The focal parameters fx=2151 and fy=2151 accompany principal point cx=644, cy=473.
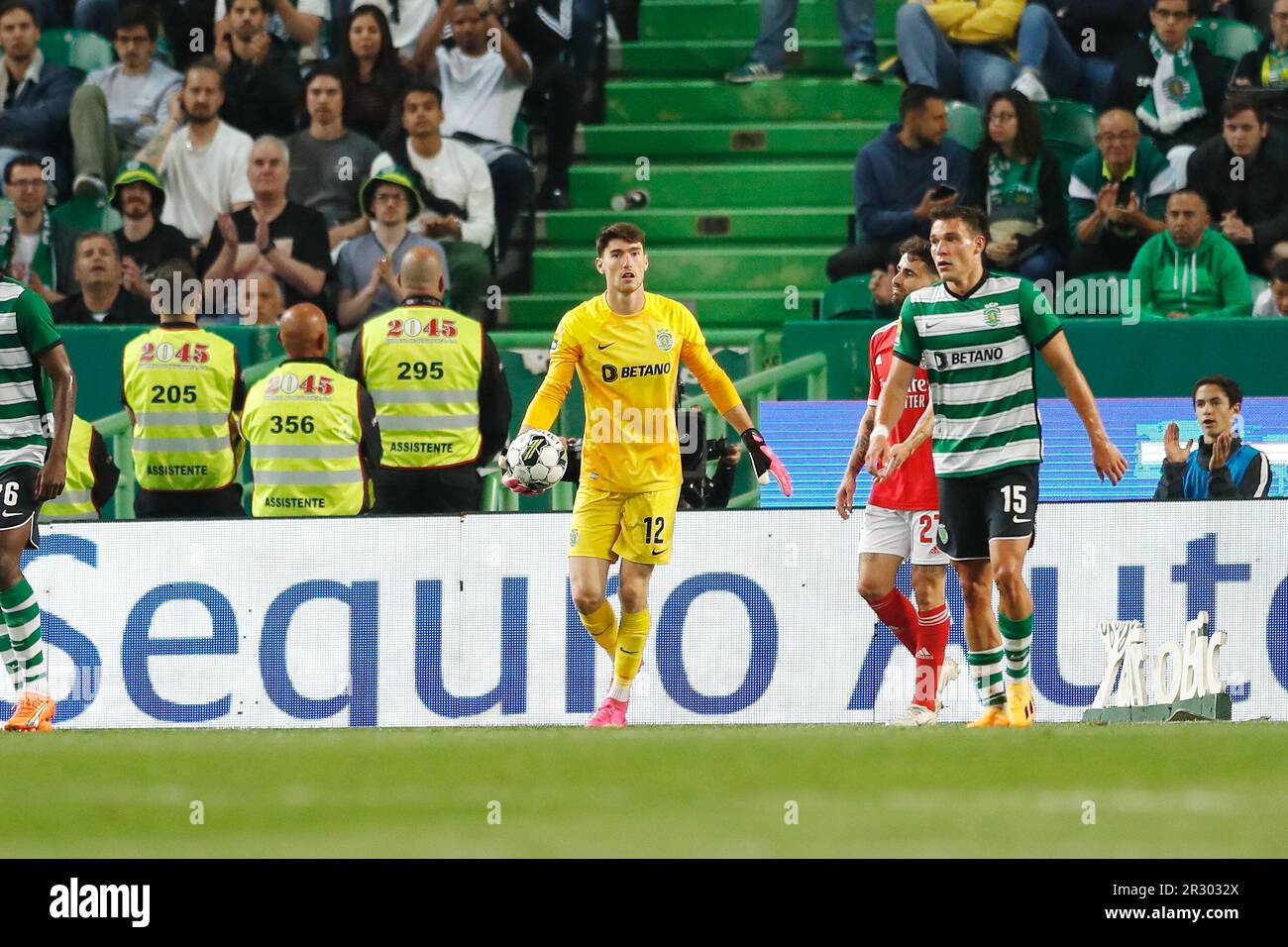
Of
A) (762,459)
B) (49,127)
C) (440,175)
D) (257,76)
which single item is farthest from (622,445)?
(49,127)

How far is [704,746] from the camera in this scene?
7.72m

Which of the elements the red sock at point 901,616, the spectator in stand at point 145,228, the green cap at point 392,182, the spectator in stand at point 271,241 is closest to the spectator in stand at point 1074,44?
the green cap at point 392,182

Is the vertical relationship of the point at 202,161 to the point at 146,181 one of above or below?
above

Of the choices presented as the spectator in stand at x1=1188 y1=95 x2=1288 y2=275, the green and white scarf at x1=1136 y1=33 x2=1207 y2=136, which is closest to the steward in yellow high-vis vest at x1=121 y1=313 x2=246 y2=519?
the spectator in stand at x1=1188 y1=95 x2=1288 y2=275

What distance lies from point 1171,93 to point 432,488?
20.1ft

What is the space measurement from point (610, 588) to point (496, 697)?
2.31ft

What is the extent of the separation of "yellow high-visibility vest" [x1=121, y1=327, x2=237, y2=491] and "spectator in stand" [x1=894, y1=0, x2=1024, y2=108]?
5456 millimetres

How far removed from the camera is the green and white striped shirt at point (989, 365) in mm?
7934

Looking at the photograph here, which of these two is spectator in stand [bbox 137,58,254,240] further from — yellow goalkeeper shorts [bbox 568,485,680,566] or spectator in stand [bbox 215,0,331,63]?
yellow goalkeeper shorts [bbox 568,485,680,566]

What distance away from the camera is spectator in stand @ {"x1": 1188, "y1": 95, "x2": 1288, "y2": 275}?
13062 mm

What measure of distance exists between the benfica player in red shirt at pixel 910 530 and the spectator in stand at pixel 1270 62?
579cm

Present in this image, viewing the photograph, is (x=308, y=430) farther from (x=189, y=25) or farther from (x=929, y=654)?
(x=189, y=25)

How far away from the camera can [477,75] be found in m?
14.5

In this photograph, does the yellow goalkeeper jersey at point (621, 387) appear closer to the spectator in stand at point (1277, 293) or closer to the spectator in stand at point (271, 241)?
the spectator in stand at point (1277, 293)
